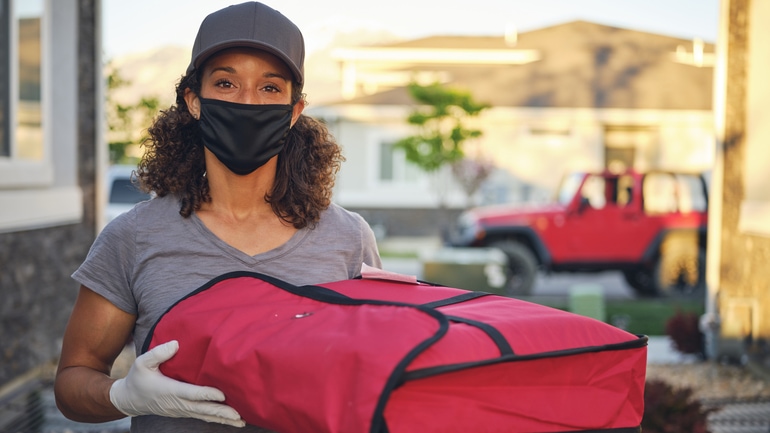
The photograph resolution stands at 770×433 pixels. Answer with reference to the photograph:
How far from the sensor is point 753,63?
25.7ft

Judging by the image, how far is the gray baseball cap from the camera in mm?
1927

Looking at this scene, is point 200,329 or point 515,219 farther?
point 515,219

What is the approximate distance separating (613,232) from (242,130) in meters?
11.4

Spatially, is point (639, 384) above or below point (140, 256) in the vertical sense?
below

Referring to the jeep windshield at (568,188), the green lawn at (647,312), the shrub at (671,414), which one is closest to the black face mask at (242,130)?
the shrub at (671,414)

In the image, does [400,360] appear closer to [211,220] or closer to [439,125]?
[211,220]

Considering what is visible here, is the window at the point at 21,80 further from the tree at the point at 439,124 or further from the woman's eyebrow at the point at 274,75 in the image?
the tree at the point at 439,124

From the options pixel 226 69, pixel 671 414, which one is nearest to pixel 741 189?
pixel 671 414

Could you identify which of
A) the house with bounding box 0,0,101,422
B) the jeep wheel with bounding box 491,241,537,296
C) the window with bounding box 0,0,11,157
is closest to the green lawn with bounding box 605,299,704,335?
the jeep wheel with bounding box 491,241,537,296

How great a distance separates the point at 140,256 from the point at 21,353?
4764 mm

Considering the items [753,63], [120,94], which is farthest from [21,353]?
[753,63]

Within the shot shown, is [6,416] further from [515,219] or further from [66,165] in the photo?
[515,219]

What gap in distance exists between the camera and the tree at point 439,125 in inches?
784

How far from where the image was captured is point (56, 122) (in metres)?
7.28
